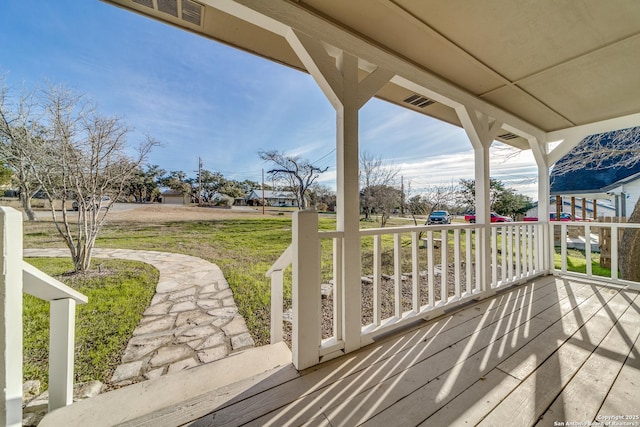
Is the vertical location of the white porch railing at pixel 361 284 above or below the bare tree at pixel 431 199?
below

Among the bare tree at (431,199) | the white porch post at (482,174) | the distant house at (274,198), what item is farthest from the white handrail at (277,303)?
the bare tree at (431,199)

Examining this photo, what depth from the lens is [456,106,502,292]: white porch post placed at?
2.67 metres

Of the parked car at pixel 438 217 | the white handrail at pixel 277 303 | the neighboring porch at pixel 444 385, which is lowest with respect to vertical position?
the neighboring porch at pixel 444 385

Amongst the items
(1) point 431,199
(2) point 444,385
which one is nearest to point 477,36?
(2) point 444,385

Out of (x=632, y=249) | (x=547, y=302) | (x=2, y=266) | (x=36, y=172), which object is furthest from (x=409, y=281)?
(x=36, y=172)

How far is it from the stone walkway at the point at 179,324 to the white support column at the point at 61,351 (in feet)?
2.03

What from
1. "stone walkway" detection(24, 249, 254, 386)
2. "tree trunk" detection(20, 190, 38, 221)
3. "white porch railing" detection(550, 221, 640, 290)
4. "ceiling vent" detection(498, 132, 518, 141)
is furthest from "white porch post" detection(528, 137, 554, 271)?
"tree trunk" detection(20, 190, 38, 221)

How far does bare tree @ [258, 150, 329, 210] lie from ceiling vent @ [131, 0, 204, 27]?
329 cm

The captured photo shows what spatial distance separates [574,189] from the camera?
9.12m

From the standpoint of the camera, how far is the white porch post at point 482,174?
2.67 metres

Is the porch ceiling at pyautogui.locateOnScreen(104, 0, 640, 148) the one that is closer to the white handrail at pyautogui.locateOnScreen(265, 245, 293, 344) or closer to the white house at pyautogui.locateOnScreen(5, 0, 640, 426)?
the white house at pyautogui.locateOnScreen(5, 0, 640, 426)

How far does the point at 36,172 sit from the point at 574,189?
14.5 m

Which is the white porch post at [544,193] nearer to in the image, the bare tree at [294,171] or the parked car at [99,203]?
the bare tree at [294,171]

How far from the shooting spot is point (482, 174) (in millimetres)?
2760
